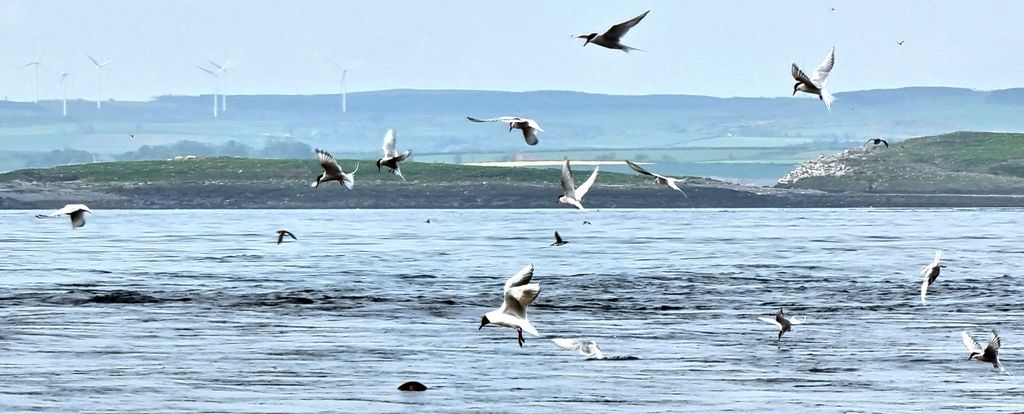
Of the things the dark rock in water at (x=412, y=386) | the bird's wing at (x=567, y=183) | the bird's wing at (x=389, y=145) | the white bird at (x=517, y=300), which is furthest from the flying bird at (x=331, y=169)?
the white bird at (x=517, y=300)

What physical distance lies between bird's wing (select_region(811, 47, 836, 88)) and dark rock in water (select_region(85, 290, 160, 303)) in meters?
23.1

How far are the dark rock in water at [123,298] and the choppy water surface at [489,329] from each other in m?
0.15

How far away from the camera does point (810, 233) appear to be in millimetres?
104875

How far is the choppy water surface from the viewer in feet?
92.3

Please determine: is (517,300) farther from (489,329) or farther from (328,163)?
(489,329)

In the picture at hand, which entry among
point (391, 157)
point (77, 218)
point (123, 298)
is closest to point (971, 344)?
point (391, 157)

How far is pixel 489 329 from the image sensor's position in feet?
126

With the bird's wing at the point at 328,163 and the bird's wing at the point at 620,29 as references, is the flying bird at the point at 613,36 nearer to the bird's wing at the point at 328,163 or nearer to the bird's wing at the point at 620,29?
the bird's wing at the point at 620,29

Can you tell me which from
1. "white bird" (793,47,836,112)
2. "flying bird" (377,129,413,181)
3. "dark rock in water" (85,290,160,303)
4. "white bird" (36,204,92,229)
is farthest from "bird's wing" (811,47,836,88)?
"dark rock in water" (85,290,160,303)

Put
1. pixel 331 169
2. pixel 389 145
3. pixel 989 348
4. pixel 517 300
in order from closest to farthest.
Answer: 1. pixel 517 300
2. pixel 989 348
3. pixel 389 145
4. pixel 331 169

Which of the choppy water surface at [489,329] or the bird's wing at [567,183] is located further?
the choppy water surface at [489,329]

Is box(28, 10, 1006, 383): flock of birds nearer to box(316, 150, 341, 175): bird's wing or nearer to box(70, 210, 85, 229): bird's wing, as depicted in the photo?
box(316, 150, 341, 175): bird's wing

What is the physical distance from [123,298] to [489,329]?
13366 millimetres

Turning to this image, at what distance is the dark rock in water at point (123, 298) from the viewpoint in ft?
156
